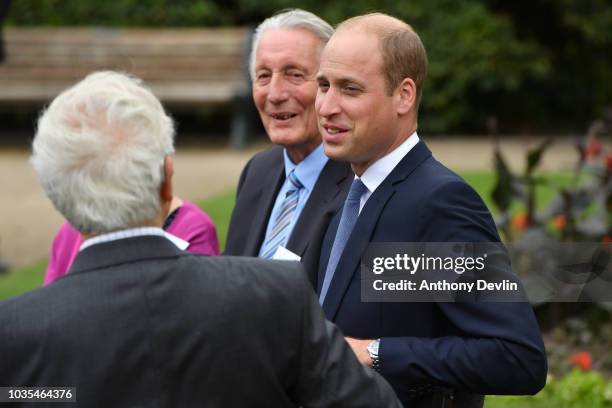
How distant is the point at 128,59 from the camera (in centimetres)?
1359

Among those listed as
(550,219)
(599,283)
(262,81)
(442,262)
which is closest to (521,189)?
(550,219)

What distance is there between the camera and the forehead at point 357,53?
8.62 ft

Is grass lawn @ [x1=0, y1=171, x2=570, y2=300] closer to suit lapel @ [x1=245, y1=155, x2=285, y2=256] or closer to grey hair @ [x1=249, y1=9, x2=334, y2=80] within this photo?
suit lapel @ [x1=245, y1=155, x2=285, y2=256]

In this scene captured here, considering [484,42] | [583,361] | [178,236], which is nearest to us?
[178,236]

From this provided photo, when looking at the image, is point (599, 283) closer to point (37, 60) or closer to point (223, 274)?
point (223, 274)

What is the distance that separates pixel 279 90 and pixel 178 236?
0.58 m

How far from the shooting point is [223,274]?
1992 mm

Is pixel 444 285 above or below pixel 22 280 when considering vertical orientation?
above

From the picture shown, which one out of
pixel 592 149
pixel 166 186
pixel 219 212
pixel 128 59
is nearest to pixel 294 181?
pixel 166 186

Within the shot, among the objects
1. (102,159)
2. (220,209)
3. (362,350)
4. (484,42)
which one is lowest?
(220,209)

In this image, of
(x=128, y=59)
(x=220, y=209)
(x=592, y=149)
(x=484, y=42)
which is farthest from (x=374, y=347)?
(x=128, y=59)

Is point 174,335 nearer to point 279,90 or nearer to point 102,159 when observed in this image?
point 102,159

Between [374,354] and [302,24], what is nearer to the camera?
[374,354]

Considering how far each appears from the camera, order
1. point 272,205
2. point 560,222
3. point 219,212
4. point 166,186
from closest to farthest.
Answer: point 166,186 → point 272,205 → point 560,222 → point 219,212
